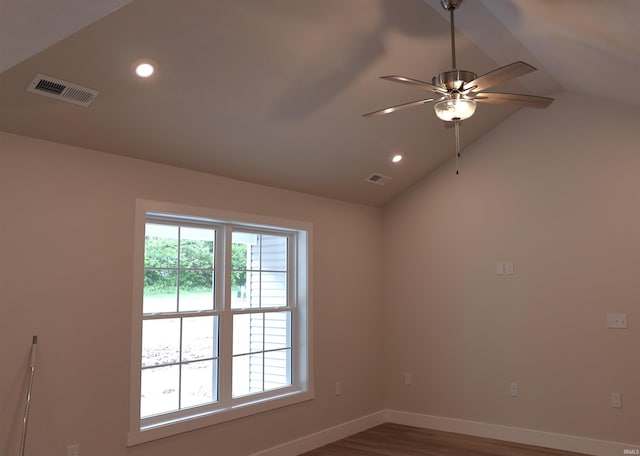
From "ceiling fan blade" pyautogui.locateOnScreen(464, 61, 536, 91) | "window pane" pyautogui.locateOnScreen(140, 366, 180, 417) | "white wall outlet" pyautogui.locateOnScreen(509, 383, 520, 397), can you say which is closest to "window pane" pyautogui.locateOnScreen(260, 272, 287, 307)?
"window pane" pyautogui.locateOnScreen(140, 366, 180, 417)

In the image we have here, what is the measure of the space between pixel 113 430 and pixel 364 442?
8.40 feet

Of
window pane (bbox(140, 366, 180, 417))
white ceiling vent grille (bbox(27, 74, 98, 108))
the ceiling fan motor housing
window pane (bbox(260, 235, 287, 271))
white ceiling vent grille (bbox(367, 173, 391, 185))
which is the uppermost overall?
white ceiling vent grille (bbox(367, 173, 391, 185))

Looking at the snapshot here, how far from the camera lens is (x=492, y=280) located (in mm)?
5449

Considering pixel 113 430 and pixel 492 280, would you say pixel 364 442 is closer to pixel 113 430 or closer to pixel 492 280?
pixel 492 280

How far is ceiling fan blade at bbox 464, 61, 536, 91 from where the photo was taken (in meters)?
2.49

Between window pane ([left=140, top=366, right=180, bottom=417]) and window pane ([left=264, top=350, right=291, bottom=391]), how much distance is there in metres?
0.99

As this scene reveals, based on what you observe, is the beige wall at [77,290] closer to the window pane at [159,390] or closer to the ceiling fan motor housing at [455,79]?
the window pane at [159,390]

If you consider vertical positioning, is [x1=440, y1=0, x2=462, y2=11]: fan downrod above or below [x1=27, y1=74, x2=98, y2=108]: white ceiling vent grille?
above

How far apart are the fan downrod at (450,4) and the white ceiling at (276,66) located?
0.15 m

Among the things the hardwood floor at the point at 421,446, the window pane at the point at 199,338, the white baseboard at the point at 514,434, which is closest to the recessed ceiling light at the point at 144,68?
the window pane at the point at 199,338

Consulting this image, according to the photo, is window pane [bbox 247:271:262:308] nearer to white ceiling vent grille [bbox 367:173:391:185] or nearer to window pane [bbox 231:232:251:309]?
window pane [bbox 231:232:251:309]

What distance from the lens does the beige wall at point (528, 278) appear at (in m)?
4.76

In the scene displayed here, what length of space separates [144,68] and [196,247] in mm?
1689

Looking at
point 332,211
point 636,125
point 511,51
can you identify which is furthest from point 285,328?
point 636,125
